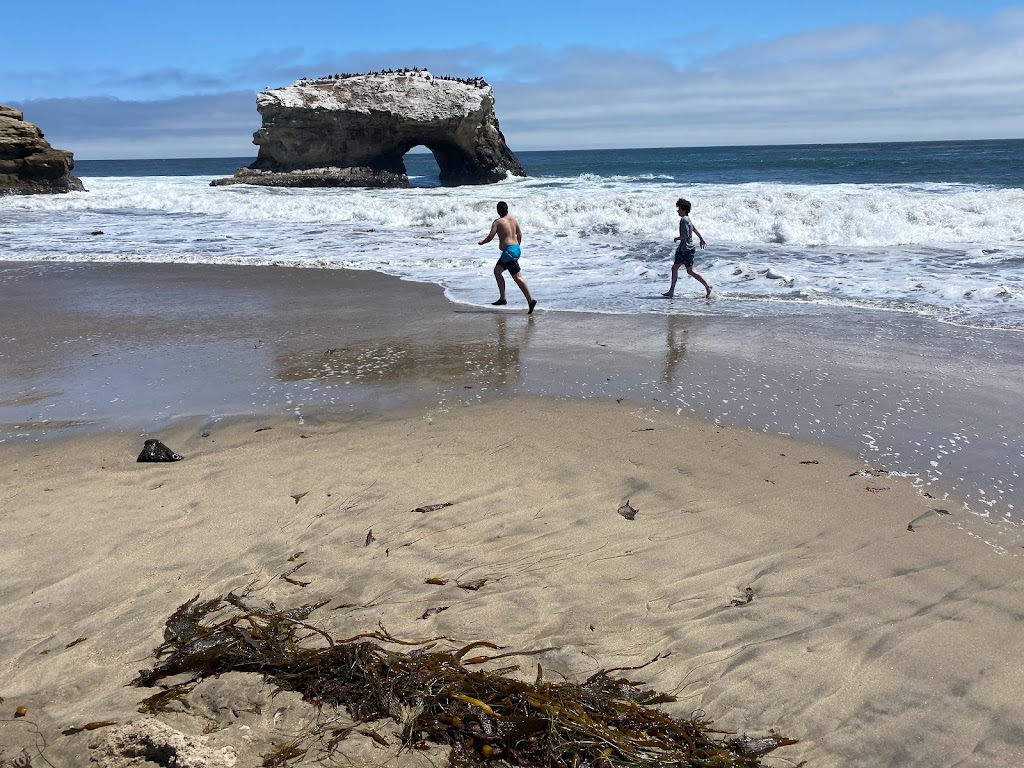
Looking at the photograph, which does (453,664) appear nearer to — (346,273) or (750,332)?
(750,332)

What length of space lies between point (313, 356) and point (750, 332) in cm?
459

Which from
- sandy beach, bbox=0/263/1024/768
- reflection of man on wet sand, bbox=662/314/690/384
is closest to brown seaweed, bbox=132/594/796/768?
sandy beach, bbox=0/263/1024/768

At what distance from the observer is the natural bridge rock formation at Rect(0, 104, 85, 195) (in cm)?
2889

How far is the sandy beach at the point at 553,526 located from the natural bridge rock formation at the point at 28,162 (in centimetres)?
2670

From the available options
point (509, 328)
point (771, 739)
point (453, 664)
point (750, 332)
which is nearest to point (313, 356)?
point (509, 328)

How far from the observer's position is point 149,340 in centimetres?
797

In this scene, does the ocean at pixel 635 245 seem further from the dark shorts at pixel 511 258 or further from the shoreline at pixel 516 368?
the shoreline at pixel 516 368

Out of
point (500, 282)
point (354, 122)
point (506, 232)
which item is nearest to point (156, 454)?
point (500, 282)

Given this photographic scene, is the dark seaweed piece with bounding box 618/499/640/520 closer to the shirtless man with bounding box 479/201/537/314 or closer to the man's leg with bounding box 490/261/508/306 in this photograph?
the shirtless man with bounding box 479/201/537/314

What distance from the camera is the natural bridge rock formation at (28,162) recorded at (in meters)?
28.9

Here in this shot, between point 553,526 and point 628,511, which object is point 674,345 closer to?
point 628,511

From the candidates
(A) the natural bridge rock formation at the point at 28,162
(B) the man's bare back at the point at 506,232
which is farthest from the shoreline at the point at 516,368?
(A) the natural bridge rock formation at the point at 28,162

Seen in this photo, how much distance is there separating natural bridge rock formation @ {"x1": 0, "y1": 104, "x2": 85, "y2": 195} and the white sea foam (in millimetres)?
6970

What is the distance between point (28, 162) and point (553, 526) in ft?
108
